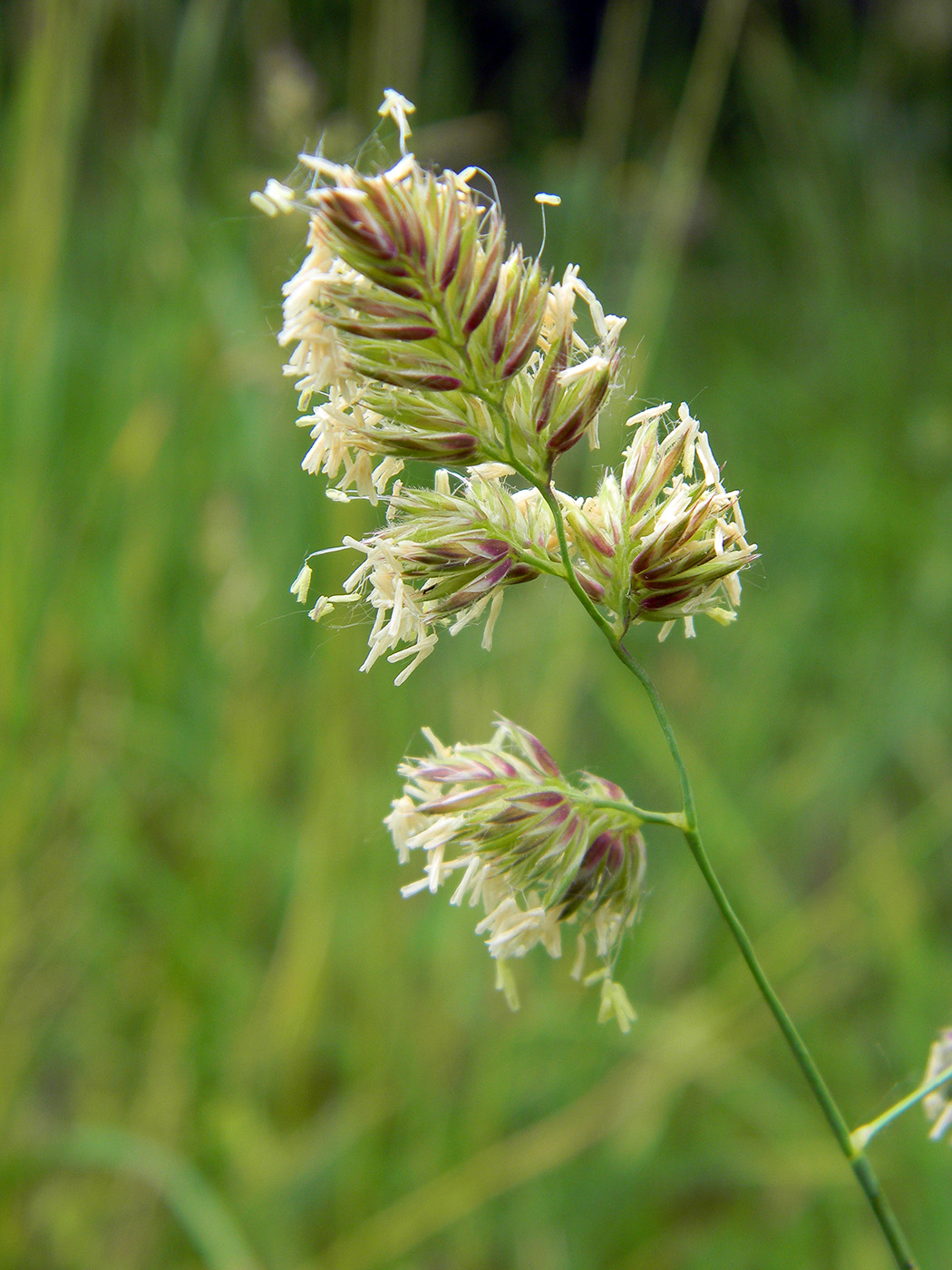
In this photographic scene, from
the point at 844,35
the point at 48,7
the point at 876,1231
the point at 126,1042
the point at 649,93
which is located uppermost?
the point at 649,93

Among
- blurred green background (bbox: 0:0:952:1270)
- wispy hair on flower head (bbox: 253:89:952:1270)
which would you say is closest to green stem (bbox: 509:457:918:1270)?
wispy hair on flower head (bbox: 253:89:952:1270)

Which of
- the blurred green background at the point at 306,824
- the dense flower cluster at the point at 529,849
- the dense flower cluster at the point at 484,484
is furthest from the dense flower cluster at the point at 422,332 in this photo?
the blurred green background at the point at 306,824

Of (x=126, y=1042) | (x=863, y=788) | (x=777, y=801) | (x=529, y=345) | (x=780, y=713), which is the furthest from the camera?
(x=780, y=713)

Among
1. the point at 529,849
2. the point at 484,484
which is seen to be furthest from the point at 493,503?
the point at 529,849

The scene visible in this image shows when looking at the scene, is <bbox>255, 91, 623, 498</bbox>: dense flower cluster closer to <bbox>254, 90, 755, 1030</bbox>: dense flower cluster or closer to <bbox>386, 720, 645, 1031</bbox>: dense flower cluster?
<bbox>254, 90, 755, 1030</bbox>: dense flower cluster

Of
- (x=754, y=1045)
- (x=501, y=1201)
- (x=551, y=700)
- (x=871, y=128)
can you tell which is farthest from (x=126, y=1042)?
(x=871, y=128)

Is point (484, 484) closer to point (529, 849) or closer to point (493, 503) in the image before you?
point (493, 503)

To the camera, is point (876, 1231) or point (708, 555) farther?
point (876, 1231)

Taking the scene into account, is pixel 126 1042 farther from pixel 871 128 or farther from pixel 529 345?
pixel 871 128
